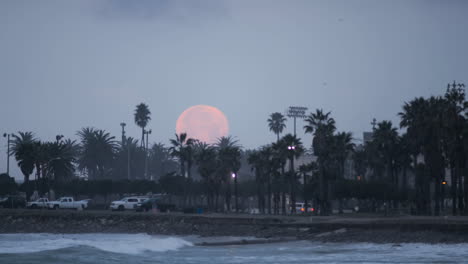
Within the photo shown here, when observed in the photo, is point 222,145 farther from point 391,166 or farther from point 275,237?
point 275,237

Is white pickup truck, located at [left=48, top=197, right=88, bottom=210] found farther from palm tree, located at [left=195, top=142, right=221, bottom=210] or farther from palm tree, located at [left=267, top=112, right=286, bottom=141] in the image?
palm tree, located at [left=267, top=112, right=286, bottom=141]

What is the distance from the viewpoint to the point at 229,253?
117 feet

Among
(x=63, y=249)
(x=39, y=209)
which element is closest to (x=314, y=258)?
(x=63, y=249)

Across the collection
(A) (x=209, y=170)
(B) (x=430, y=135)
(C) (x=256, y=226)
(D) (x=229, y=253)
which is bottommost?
(D) (x=229, y=253)

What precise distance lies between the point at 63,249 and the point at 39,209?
32.8 meters

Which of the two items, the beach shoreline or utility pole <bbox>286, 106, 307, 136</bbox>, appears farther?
utility pole <bbox>286, 106, 307, 136</bbox>

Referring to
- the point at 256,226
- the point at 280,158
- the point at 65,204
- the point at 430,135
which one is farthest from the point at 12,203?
the point at 430,135

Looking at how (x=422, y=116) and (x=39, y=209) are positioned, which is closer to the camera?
(x=422, y=116)

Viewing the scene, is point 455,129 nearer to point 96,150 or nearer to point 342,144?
point 342,144

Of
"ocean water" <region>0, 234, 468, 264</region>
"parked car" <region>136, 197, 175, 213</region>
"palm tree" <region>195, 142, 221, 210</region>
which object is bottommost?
"ocean water" <region>0, 234, 468, 264</region>

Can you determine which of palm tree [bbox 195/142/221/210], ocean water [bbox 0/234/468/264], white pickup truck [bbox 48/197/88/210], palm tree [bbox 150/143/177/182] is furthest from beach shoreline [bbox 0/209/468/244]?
palm tree [bbox 150/143/177/182]

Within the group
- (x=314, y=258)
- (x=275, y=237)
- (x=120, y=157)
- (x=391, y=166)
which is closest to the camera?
(x=314, y=258)

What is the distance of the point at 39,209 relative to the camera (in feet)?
224

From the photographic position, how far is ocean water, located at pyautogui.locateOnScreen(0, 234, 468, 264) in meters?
31.5
